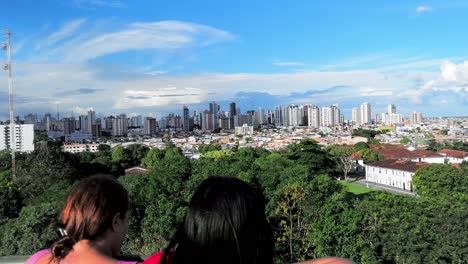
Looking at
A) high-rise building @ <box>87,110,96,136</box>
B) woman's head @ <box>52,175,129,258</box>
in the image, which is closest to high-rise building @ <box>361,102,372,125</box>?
high-rise building @ <box>87,110,96,136</box>

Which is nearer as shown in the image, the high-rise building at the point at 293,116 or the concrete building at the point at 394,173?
the concrete building at the point at 394,173

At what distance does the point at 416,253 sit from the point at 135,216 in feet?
22.6

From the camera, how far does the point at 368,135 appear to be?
67.4 m

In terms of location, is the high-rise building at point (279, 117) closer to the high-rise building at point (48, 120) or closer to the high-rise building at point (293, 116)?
the high-rise building at point (293, 116)

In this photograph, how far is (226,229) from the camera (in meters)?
0.97

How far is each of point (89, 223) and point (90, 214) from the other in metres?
0.02

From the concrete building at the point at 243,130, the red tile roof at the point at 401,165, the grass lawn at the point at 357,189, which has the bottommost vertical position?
the grass lawn at the point at 357,189

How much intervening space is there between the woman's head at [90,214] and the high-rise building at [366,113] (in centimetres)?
14337

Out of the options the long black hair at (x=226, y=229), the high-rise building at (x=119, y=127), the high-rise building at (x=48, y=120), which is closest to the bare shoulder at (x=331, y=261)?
the long black hair at (x=226, y=229)

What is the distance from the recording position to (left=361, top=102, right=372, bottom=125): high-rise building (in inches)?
5497

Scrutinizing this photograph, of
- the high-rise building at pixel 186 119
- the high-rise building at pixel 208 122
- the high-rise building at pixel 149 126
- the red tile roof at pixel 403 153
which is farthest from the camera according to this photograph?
the high-rise building at pixel 208 122

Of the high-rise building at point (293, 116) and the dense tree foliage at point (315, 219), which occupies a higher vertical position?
the high-rise building at point (293, 116)

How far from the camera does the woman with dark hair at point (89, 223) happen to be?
110 centimetres

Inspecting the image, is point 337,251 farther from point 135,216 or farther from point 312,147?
point 312,147
